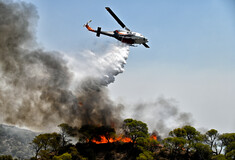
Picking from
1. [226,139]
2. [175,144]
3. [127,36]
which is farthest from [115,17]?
[226,139]

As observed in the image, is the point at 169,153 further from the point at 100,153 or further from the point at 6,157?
the point at 6,157

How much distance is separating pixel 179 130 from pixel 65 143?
43860 millimetres

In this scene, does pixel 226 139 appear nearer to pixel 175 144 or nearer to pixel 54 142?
pixel 175 144

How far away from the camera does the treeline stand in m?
63.1

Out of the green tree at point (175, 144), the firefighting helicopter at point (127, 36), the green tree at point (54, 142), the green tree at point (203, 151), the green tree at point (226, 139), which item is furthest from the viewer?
the green tree at point (54, 142)

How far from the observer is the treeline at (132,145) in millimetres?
63094

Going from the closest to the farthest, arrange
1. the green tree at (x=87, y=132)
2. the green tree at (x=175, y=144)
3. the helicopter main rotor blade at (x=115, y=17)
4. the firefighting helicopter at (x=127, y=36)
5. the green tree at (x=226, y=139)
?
the helicopter main rotor blade at (x=115, y=17) < the firefighting helicopter at (x=127, y=36) < the green tree at (x=175, y=144) < the green tree at (x=226, y=139) < the green tree at (x=87, y=132)

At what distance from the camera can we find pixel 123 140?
80.6m

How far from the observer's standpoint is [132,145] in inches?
2849

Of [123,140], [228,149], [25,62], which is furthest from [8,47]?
[228,149]

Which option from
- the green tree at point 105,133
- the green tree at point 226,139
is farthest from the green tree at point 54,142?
the green tree at point 226,139

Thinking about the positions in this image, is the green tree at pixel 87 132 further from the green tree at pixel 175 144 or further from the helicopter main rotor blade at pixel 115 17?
the helicopter main rotor blade at pixel 115 17

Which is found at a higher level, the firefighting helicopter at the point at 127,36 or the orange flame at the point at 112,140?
the firefighting helicopter at the point at 127,36

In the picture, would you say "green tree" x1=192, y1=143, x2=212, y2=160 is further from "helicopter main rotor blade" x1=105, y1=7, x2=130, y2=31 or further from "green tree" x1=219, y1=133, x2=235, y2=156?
"helicopter main rotor blade" x1=105, y1=7, x2=130, y2=31
